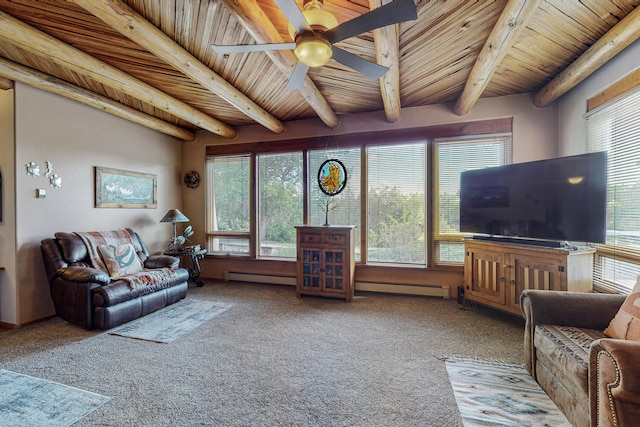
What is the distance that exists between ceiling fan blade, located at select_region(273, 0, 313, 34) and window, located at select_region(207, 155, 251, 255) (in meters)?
3.40

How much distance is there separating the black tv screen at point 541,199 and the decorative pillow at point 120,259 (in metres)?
4.40

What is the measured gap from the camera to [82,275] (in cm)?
297

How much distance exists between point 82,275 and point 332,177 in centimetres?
337

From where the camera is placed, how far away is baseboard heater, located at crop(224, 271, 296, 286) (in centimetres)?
476

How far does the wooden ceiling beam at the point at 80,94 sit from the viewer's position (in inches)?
111

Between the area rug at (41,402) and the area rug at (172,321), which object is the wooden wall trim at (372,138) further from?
the area rug at (41,402)

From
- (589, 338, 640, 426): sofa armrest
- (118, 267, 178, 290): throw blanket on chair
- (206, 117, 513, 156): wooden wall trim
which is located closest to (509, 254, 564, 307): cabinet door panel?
(589, 338, 640, 426): sofa armrest

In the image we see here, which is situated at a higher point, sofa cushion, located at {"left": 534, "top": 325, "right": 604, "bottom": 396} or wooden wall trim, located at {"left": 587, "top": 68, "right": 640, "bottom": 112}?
wooden wall trim, located at {"left": 587, "top": 68, "right": 640, "bottom": 112}

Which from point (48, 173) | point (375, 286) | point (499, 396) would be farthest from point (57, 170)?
point (499, 396)

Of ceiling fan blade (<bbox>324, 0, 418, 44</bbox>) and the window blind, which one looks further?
the window blind

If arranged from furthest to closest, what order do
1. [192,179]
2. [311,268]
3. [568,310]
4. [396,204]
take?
[192,179] < [396,204] < [311,268] < [568,310]

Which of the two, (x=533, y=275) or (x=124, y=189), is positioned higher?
(x=124, y=189)

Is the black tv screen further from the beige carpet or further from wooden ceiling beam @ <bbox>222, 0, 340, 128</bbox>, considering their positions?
wooden ceiling beam @ <bbox>222, 0, 340, 128</bbox>

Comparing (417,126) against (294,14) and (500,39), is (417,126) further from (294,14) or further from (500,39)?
(294,14)
